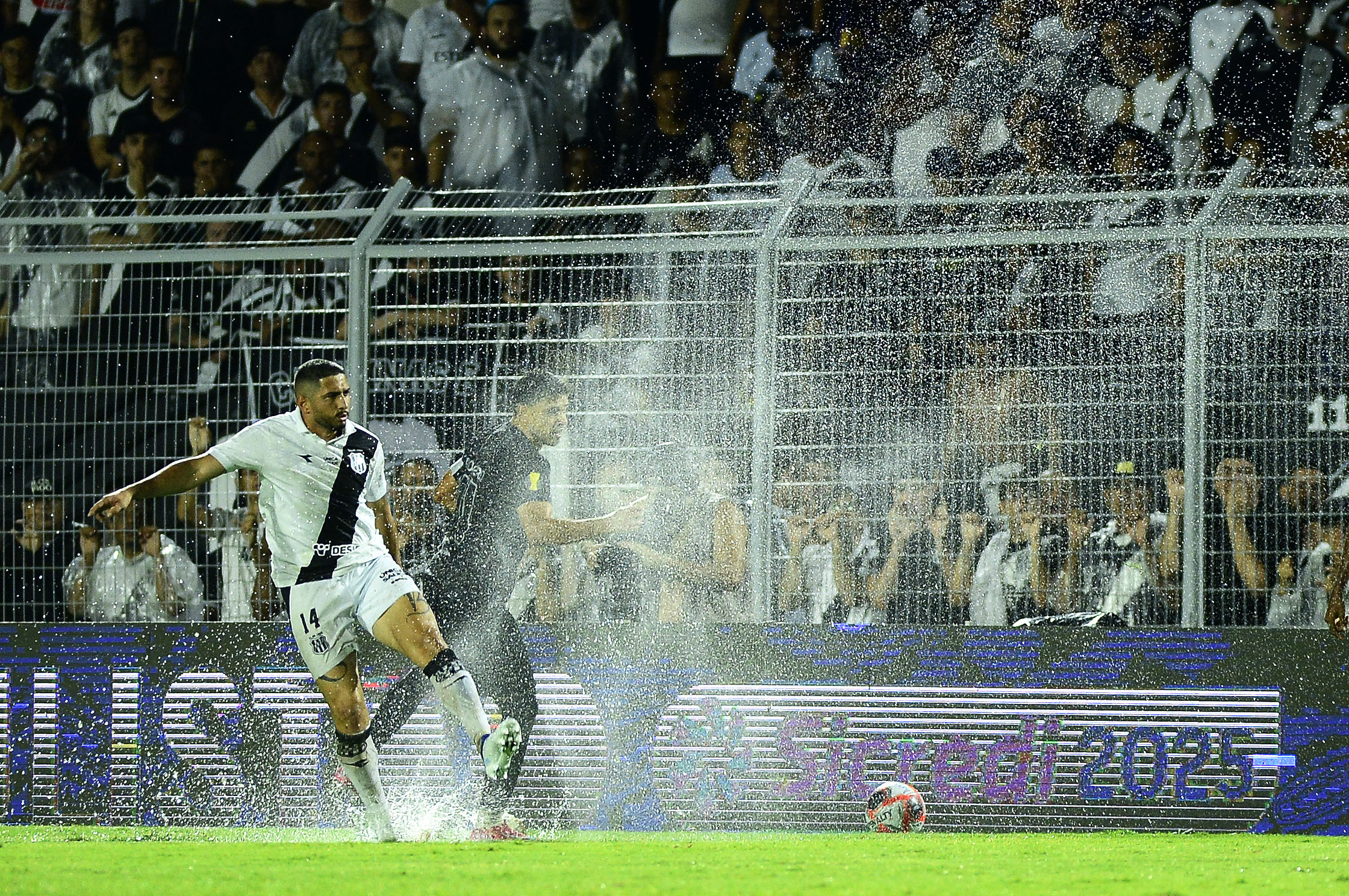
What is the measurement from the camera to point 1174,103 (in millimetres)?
9969

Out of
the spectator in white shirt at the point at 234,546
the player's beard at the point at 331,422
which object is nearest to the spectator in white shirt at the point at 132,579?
the spectator in white shirt at the point at 234,546

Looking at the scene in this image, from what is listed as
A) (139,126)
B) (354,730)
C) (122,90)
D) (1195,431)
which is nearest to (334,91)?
(139,126)

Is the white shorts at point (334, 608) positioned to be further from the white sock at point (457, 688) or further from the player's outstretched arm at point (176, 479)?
the player's outstretched arm at point (176, 479)

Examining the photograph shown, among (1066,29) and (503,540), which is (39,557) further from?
(1066,29)

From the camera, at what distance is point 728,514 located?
8.33 metres

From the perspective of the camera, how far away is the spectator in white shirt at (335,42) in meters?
12.9

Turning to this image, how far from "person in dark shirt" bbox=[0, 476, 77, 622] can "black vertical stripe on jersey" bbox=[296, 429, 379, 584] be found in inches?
106

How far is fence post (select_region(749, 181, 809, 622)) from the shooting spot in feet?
26.8

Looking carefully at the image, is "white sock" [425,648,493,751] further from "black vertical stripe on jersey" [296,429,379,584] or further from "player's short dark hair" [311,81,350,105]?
"player's short dark hair" [311,81,350,105]

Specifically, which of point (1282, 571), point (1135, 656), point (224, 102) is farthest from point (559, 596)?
point (224, 102)

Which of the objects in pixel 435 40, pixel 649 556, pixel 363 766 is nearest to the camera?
pixel 363 766

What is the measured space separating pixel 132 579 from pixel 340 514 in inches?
106

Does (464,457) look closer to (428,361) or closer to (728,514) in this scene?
(428,361)

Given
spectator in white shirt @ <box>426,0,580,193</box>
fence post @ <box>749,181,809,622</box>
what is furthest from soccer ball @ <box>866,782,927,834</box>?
spectator in white shirt @ <box>426,0,580,193</box>
